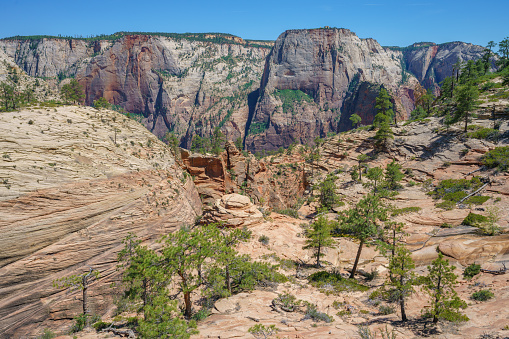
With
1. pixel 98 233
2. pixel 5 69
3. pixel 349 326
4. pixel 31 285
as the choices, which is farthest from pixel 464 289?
pixel 5 69

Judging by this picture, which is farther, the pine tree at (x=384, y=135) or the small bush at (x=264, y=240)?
the pine tree at (x=384, y=135)

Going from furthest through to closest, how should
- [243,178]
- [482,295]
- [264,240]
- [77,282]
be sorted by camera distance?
[243,178] → [264,240] → [77,282] → [482,295]

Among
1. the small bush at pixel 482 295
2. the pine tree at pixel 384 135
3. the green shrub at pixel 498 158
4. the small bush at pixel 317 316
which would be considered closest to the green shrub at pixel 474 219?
the small bush at pixel 482 295

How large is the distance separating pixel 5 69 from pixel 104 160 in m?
62.2

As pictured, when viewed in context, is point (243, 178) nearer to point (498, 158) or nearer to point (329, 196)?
point (329, 196)

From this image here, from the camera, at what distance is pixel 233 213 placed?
130 feet

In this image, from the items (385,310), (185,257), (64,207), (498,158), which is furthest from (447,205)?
(64,207)

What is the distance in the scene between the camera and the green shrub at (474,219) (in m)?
33.1

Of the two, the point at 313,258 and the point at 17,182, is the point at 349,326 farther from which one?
the point at 17,182

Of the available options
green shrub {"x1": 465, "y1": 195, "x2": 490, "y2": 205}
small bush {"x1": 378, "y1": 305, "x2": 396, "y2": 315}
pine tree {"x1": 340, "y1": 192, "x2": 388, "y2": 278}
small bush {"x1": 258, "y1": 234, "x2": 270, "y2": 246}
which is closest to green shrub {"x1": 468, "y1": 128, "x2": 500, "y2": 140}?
green shrub {"x1": 465, "y1": 195, "x2": 490, "y2": 205}

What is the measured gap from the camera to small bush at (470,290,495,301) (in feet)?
66.7

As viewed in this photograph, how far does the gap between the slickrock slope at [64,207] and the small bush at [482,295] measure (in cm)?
3475

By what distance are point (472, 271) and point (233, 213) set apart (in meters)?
28.0

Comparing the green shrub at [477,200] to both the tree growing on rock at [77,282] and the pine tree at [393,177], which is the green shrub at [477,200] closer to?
the pine tree at [393,177]
